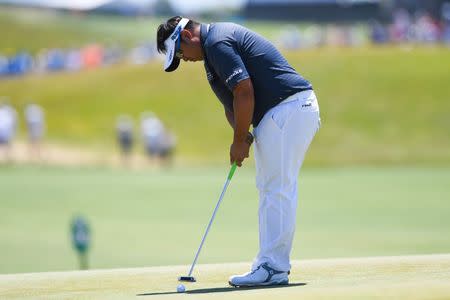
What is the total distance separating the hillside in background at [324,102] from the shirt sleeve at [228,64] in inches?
1553

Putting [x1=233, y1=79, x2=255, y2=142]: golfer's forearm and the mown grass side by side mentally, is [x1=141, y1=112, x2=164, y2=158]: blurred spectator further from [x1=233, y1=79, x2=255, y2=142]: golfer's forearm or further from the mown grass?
[x1=233, y1=79, x2=255, y2=142]: golfer's forearm

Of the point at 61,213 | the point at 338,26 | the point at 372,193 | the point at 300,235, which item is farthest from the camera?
the point at 338,26

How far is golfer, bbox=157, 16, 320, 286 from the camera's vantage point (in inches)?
344

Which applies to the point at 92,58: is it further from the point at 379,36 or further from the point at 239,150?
the point at 239,150

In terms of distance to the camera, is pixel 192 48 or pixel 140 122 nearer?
pixel 192 48

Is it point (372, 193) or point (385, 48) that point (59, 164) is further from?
point (385, 48)

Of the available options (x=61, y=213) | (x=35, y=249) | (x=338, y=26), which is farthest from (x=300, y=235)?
(x=338, y=26)

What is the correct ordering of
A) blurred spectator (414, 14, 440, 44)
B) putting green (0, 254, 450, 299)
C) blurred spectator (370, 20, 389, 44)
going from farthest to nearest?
blurred spectator (370, 20, 389, 44) < blurred spectator (414, 14, 440, 44) < putting green (0, 254, 450, 299)

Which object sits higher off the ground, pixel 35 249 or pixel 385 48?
pixel 385 48

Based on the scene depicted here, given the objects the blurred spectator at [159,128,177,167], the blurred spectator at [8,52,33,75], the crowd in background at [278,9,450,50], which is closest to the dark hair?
the blurred spectator at [159,128,177,167]

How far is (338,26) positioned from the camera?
84688 mm

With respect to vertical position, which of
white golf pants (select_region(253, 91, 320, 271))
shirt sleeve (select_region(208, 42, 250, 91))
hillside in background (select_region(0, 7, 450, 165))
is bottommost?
white golf pants (select_region(253, 91, 320, 271))

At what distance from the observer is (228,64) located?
28.0ft

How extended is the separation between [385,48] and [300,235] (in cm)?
4736
